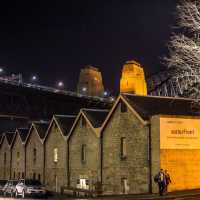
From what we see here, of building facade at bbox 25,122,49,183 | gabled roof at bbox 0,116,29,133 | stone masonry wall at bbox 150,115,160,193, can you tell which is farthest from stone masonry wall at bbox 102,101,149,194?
gabled roof at bbox 0,116,29,133

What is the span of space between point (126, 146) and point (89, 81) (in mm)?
125249

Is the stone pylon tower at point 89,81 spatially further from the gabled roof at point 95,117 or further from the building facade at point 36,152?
the gabled roof at point 95,117

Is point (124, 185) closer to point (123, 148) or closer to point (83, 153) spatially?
point (123, 148)

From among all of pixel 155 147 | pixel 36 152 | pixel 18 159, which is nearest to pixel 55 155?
pixel 36 152

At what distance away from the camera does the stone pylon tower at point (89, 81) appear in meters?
170

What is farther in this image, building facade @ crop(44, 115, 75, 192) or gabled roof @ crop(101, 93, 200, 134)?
building facade @ crop(44, 115, 75, 192)

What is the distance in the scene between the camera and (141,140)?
137 feet

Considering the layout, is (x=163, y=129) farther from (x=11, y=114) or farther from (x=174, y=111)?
(x=11, y=114)

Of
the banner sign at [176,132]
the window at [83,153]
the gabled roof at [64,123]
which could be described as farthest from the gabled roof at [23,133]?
the banner sign at [176,132]

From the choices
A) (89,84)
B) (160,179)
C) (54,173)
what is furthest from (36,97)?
(160,179)

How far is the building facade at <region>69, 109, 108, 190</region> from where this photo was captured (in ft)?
162

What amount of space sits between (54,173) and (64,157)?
3.08 m

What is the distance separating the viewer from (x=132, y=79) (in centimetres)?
10669

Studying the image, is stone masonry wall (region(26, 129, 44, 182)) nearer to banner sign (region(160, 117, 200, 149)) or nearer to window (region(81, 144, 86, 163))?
window (region(81, 144, 86, 163))
